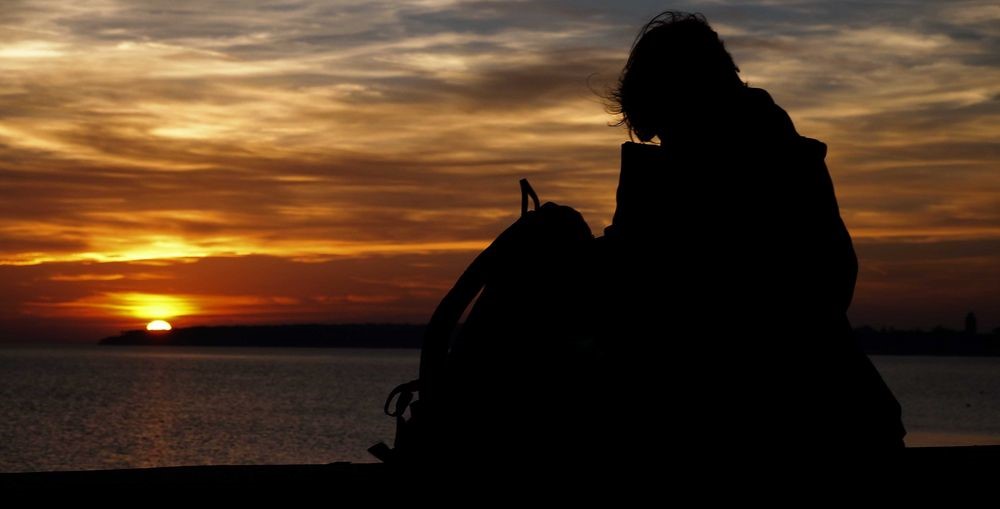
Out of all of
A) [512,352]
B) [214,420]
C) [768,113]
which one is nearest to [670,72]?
[768,113]

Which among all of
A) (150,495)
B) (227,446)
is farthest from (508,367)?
(227,446)

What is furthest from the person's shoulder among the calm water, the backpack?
the calm water

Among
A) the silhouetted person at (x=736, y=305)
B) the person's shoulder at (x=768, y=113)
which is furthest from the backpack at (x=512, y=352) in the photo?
the person's shoulder at (x=768, y=113)

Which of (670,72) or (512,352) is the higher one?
(670,72)

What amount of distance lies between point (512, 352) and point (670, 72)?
29.4 inches

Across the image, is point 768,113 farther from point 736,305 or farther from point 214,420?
point 214,420

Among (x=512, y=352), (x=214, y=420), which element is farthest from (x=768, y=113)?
(x=214, y=420)

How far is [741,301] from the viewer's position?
282 centimetres

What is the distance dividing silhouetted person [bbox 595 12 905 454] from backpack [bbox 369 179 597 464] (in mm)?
86

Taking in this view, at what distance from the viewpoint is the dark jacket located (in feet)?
9.21

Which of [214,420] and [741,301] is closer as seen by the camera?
[741,301]

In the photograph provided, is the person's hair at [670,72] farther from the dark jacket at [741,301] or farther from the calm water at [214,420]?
the calm water at [214,420]

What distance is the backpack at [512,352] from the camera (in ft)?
9.43

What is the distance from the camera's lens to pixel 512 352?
9.46ft
